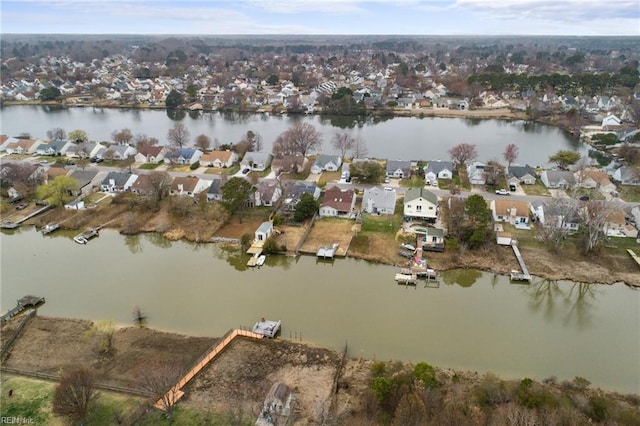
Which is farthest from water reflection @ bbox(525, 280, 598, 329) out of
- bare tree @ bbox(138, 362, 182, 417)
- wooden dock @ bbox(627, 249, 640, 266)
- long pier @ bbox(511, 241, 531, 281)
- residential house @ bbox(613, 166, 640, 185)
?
residential house @ bbox(613, 166, 640, 185)

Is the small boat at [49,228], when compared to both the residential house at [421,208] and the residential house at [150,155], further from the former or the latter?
the residential house at [421,208]

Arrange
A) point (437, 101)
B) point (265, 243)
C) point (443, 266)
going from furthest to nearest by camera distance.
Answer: point (437, 101) → point (265, 243) → point (443, 266)

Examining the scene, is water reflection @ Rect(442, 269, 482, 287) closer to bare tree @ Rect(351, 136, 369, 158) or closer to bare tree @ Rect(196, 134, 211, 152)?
bare tree @ Rect(351, 136, 369, 158)

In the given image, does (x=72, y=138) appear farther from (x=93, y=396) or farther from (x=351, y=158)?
(x=93, y=396)

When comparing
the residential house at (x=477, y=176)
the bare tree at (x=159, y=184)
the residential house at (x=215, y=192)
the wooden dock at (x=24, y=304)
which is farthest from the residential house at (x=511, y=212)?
the wooden dock at (x=24, y=304)

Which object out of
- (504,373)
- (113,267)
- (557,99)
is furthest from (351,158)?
(557,99)

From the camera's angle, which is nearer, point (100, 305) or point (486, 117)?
point (100, 305)
